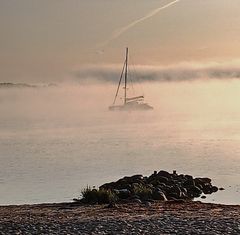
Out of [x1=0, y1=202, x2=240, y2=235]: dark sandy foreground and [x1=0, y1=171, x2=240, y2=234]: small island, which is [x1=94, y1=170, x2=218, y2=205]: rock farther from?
[x1=0, y1=202, x2=240, y2=235]: dark sandy foreground

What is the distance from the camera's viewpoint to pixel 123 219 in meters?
17.3

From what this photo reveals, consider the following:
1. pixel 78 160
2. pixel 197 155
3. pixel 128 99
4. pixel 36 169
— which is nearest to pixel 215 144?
pixel 197 155

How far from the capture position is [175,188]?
31609mm

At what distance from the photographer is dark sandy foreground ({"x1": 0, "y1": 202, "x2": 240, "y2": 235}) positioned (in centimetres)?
1516

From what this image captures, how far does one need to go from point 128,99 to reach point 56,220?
130m

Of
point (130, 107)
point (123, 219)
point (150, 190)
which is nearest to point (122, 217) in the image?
point (123, 219)

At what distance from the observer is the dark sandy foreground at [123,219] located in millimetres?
15156

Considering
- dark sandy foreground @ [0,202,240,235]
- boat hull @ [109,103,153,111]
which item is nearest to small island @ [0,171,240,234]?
dark sandy foreground @ [0,202,240,235]

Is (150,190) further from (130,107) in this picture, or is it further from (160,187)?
(130,107)

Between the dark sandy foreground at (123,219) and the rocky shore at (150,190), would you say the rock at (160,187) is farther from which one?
the dark sandy foreground at (123,219)

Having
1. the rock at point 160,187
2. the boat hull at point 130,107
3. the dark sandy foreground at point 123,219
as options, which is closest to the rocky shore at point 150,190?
the rock at point 160,187

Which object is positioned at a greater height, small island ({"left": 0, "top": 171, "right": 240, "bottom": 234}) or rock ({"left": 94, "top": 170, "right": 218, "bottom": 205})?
rock ({"left": 94, "top": 170, "right": 218, "bottom": 205})

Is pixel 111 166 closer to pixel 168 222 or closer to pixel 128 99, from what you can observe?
pixel 168 222

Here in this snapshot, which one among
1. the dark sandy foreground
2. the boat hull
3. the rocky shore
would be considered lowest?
the dark sandy foreground
